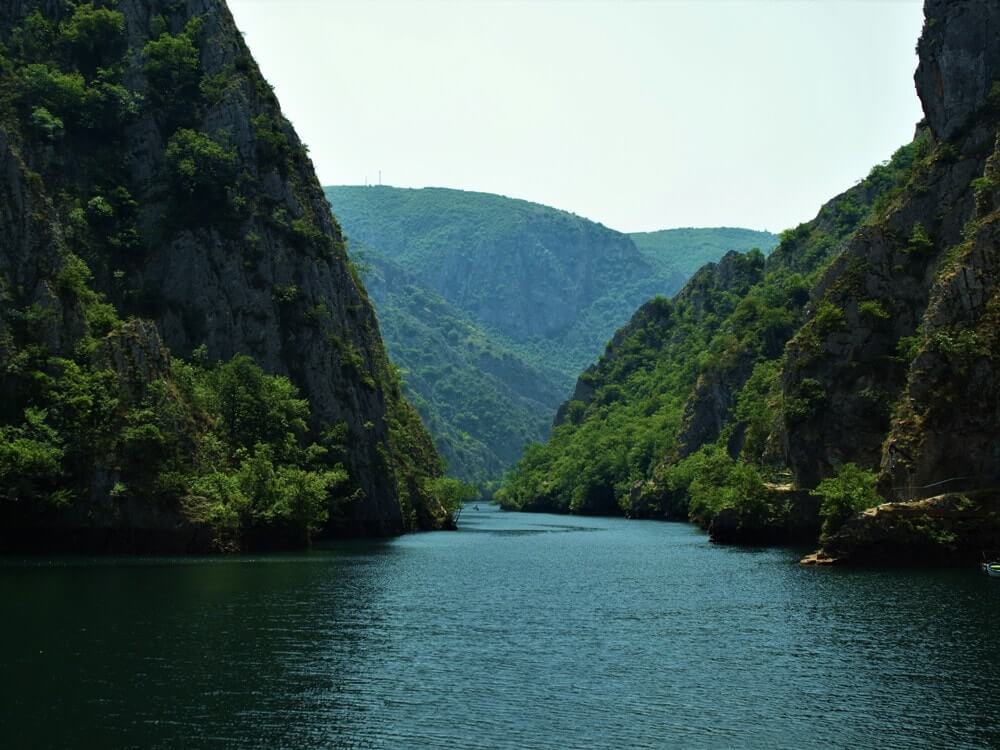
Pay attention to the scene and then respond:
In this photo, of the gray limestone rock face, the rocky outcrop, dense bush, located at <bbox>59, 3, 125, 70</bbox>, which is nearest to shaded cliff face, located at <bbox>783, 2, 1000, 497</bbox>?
the gray limestone rock face

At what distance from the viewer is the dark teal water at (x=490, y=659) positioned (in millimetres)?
37812

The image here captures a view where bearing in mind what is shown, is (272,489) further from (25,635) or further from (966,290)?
(966,290)

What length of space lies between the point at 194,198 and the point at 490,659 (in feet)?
328

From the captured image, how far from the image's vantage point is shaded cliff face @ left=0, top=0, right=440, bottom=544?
5030 inches

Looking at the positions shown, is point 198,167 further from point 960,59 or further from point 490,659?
point 490,659

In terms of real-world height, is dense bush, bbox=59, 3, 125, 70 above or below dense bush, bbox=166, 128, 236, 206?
above

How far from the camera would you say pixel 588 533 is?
159 meters

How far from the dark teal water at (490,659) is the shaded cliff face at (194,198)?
48.7 meters

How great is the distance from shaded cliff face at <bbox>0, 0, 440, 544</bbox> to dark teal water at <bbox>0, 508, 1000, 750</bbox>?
4869 cm

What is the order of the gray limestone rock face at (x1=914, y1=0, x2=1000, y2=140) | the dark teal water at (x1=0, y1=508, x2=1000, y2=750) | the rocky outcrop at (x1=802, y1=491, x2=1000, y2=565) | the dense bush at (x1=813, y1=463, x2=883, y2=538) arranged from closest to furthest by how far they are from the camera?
the dark teal water at (x1=0, y1=508, x2=1000, y2=750), the rocky outcrop at (x1=802, y1=491, x2=1000, y2=565), the dense bush at (x1=813, y1=463, x2=883, y2=538), the gray limestone rock face at (x1=914, y1=0, x2=1000, y2=140)

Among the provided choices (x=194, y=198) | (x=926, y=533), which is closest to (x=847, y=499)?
(x=926, y=533)

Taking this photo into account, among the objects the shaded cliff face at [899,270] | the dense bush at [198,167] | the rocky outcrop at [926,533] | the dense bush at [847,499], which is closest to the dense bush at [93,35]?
the dense bush at [198,167]

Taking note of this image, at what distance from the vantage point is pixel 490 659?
50.7 meters

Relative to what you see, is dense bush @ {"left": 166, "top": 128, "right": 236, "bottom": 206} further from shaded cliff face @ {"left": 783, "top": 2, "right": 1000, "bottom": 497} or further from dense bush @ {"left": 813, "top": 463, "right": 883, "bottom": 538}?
dense bush @ {"left": 813, "top": 463, "right": 883, "bottom": 538}
